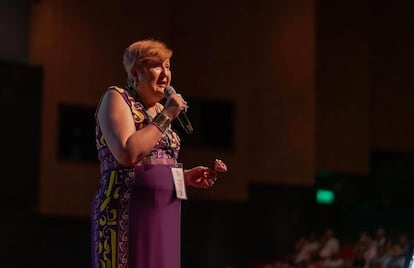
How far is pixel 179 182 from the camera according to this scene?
6.73ft

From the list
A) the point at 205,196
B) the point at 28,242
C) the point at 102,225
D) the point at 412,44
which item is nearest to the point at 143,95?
the point at 102,225

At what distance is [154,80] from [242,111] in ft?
24.3

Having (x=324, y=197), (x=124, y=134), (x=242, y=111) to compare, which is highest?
(x=242, y=111)

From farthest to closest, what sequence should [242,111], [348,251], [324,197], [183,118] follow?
1. [324,197]
2. [242,111]
3. [348,251]
4. [183,118]

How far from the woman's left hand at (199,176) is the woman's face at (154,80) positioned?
0.24 m

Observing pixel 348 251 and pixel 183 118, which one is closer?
pixel 183 118

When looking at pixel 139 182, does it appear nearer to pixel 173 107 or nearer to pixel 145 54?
pixel 173 107

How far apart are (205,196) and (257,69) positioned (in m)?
1.54

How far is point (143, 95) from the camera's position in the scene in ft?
6.87

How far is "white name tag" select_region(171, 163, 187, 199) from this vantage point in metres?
2.04

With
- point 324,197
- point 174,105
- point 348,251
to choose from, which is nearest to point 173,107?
point 174,105

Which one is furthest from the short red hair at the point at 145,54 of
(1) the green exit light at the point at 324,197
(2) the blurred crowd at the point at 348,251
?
(1) the green exit light at the point at 324,197

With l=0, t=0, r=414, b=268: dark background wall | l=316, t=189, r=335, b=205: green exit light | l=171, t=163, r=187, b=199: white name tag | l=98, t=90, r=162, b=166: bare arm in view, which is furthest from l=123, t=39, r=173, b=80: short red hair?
l=316, t=189, r=335, b=205: green exit light

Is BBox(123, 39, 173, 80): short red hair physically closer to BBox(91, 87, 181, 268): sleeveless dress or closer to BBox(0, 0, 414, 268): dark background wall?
BBox(91, 87, 181, 268): sleeveless dress
